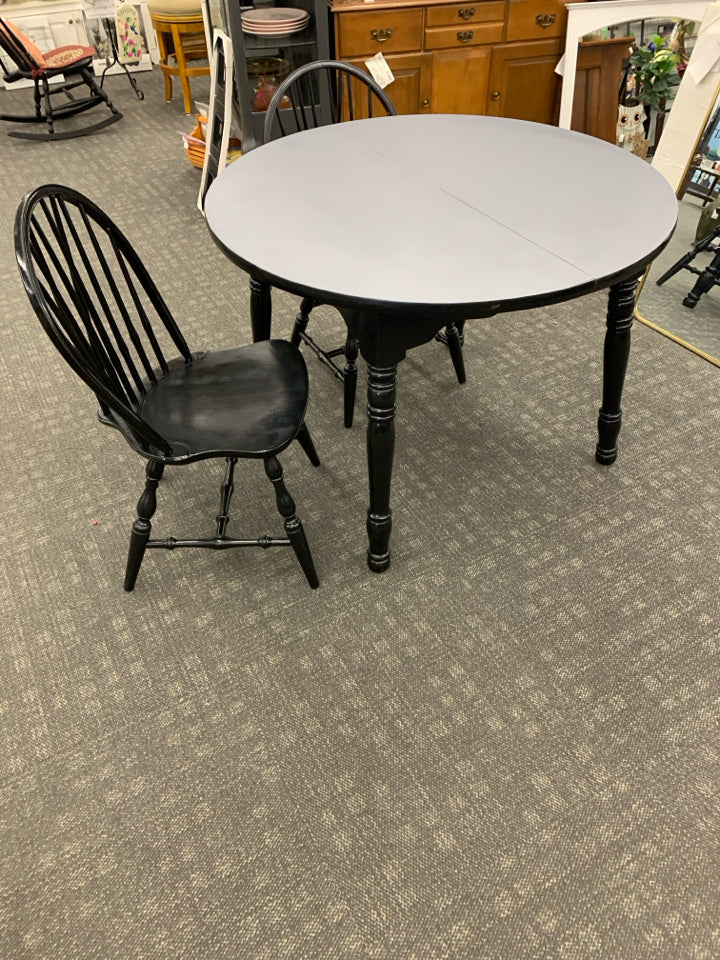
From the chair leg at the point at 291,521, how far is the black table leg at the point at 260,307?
57cm

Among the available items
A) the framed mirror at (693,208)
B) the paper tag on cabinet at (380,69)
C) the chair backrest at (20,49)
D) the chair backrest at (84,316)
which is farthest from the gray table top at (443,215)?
the chair backrest at (20,49)

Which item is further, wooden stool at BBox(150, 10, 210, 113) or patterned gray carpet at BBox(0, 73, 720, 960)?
wooden stool at BBox(150, 10, 210, 113)

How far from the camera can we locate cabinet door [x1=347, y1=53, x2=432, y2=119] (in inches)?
139

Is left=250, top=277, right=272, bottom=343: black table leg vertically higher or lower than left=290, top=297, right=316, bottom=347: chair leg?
higher

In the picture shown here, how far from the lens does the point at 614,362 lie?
1864mm

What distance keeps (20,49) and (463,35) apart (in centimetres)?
264

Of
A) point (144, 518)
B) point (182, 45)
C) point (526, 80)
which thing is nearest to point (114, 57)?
point (182, 45)

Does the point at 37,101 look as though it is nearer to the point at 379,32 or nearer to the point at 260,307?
the point at 379,32

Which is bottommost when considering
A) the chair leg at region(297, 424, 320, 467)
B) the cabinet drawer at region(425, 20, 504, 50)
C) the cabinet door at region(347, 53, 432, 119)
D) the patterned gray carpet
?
the patterned gray carpet

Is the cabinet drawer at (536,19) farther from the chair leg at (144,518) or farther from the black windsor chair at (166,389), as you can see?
the chair leg at (144,518)

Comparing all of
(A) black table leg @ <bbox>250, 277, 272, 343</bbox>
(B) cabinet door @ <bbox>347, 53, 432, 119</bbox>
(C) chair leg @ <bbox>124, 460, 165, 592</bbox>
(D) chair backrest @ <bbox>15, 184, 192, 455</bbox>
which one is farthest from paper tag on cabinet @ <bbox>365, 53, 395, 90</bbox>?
(C) chair leg @ <bbox>124, 460, 165, 592</bbox>

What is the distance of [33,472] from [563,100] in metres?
3.24

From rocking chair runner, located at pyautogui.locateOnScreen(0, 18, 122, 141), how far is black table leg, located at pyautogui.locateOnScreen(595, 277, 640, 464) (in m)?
4.00

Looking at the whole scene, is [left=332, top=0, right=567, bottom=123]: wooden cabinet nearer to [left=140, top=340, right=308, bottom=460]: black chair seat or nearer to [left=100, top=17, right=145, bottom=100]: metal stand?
[left=100, top=17, right=145, bottom=100]: metal stand
